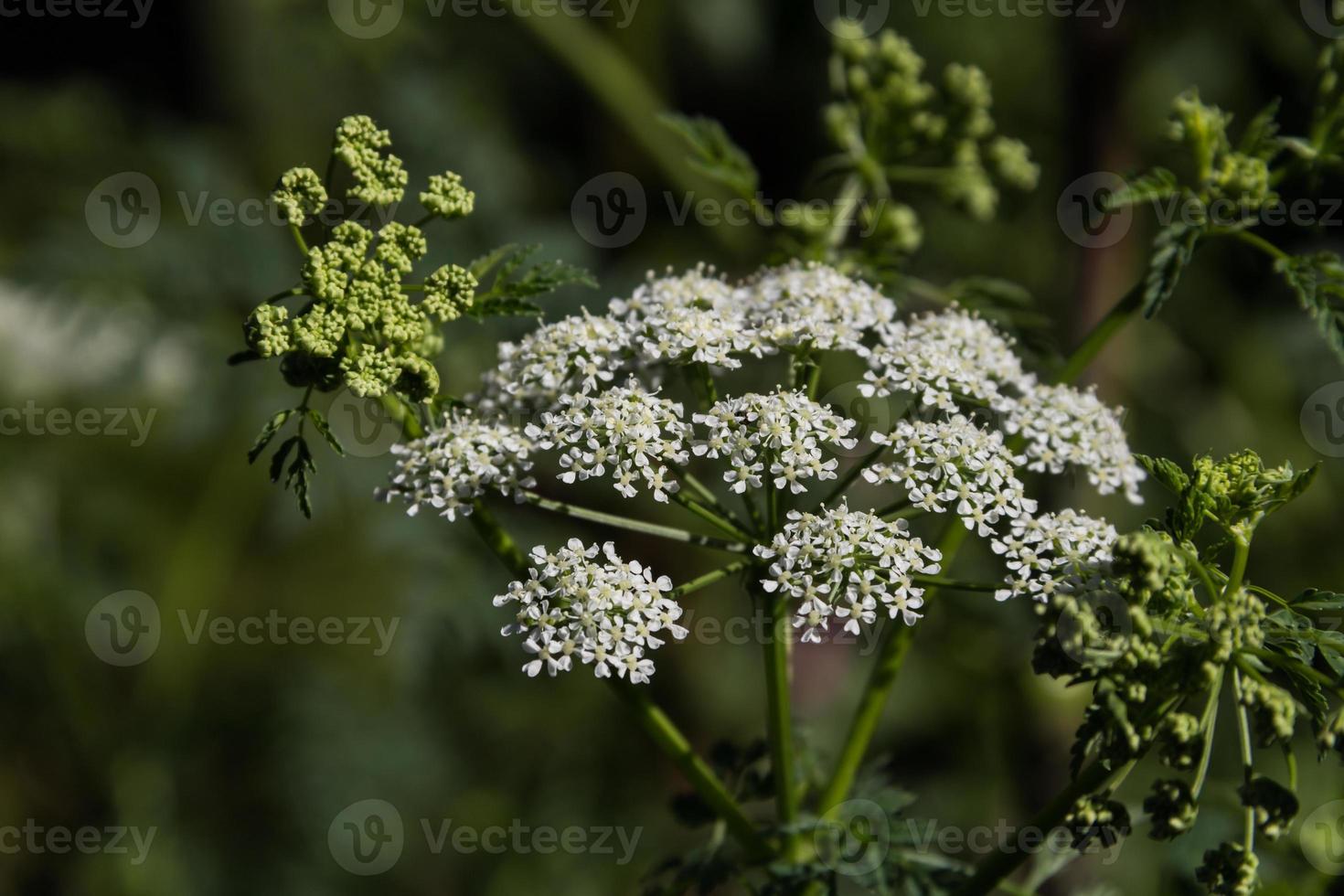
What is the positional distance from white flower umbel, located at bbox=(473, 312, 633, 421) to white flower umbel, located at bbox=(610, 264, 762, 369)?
0.08 meters

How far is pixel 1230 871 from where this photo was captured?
2.38 m

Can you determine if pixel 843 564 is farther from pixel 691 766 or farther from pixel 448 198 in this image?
pixel 448 198

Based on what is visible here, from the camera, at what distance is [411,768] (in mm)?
6855

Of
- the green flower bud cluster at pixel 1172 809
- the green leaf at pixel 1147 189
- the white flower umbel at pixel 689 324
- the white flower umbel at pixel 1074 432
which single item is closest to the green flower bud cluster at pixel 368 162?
the white flower umbel at pixel 689 324

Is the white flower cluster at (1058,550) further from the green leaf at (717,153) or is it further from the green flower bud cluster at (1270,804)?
the green leaf at (717,153)

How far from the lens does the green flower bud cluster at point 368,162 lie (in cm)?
281

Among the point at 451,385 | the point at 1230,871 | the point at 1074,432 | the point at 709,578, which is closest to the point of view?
the point at 1230,871

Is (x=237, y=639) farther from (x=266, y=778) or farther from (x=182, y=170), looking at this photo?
(x=182, y=170)

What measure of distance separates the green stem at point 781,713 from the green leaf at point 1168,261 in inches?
44.3

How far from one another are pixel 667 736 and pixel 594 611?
53 centimetres

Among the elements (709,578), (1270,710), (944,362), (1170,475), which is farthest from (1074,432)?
(709,578)

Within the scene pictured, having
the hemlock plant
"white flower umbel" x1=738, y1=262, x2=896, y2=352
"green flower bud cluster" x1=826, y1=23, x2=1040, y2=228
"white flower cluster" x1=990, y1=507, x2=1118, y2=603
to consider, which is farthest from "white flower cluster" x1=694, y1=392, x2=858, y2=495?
"green flower bud cluster" x1=826, y1=23, x2=1040, y2=228

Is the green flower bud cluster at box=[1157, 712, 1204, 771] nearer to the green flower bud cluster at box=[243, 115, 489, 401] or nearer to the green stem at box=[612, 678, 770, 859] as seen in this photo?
the green stem at box=[612, 678, 770, 859]

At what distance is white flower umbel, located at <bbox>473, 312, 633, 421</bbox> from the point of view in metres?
2.92
